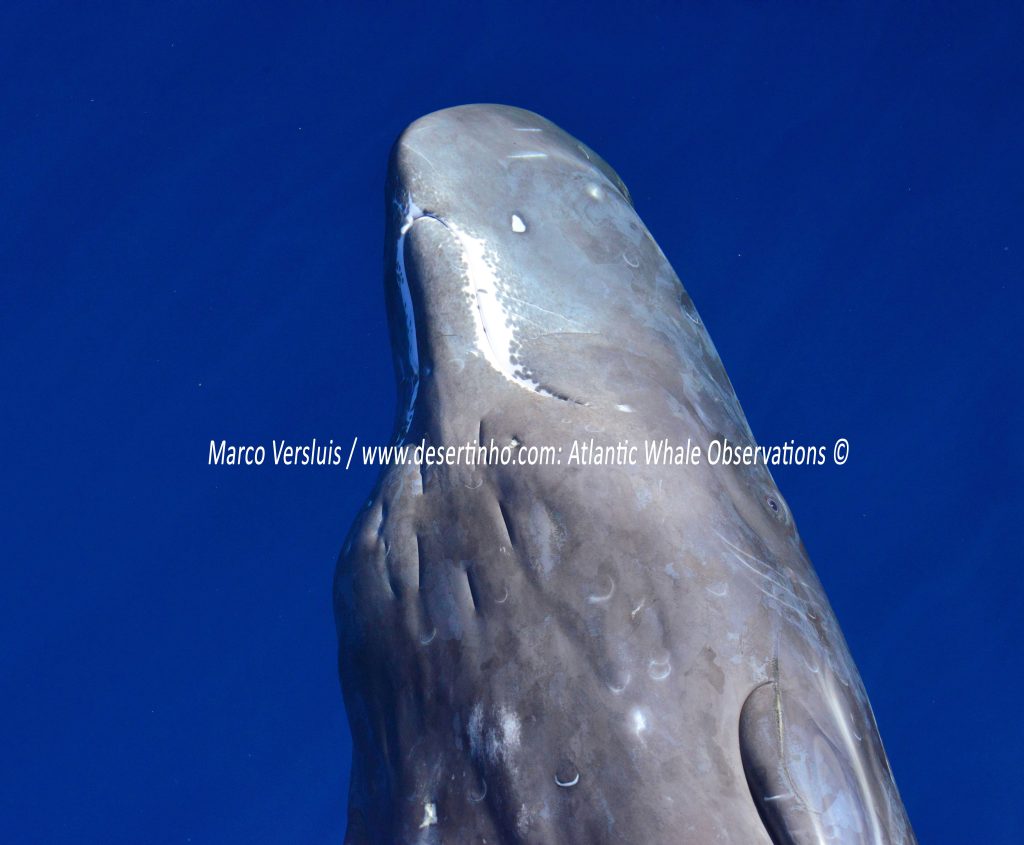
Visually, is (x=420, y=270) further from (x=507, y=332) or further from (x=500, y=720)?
(x=500, y=720)

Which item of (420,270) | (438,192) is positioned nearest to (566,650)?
(420,270)

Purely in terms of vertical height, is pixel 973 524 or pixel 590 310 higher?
pixel 973 524

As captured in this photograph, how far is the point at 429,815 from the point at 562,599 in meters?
0.71

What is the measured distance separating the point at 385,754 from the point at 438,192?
5.58ft

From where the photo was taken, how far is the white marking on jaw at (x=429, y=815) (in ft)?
9.72

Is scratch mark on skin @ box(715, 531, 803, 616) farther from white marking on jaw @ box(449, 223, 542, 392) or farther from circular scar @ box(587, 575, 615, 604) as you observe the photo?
white marking on jaw @ box(449, 223, 542, 392)

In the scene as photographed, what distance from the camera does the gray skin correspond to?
9.11 feet

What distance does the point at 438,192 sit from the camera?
3.33 m

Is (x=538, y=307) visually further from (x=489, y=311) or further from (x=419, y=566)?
(x=419, y=566)

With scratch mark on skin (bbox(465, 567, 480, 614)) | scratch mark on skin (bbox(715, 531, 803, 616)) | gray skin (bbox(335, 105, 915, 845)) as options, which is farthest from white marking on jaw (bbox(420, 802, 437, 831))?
scratch mark on skin (bbox(715, 531, 803, 616))

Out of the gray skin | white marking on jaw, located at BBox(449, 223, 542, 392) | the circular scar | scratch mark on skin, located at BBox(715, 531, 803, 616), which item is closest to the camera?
the gray skin

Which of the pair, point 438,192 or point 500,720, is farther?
point 438,192

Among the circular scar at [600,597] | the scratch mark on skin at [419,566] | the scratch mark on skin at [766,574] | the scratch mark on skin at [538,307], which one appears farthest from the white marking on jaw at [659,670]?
the scratch mark on skin at [538,307]

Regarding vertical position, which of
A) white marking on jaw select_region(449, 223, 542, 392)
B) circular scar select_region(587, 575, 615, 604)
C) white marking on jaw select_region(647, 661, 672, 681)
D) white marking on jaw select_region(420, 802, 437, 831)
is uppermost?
white marking on jaw select_region(449, 223, 542, 392)
